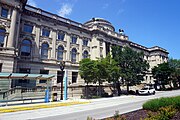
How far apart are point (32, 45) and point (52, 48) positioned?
4016mm

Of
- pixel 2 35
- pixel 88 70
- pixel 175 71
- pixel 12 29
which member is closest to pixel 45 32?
pixel 12 29

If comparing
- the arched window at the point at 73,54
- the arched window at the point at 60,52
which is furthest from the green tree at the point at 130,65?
the arched window at the point at 60,52

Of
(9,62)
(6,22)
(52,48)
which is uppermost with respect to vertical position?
(6,22)

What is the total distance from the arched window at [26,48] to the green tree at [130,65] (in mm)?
18060

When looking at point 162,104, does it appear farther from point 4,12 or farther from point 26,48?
point 4,12

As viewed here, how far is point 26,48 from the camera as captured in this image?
28.7 m

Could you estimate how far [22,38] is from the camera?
28.1 metres

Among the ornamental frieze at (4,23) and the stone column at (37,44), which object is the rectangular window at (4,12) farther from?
the stone column at (37,44)

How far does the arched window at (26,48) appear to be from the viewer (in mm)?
28244

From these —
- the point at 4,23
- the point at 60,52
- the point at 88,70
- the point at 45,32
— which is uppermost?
the point at 45,32

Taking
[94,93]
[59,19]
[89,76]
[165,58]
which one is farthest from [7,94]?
[165,58]

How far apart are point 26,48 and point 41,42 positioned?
3.06 metres

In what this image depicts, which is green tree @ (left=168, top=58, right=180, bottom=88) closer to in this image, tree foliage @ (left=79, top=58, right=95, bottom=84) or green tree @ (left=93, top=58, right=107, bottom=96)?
green tree @ (left=93, top=58, right=107, bottom=96)

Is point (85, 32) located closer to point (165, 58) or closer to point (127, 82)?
point (127, 82)
